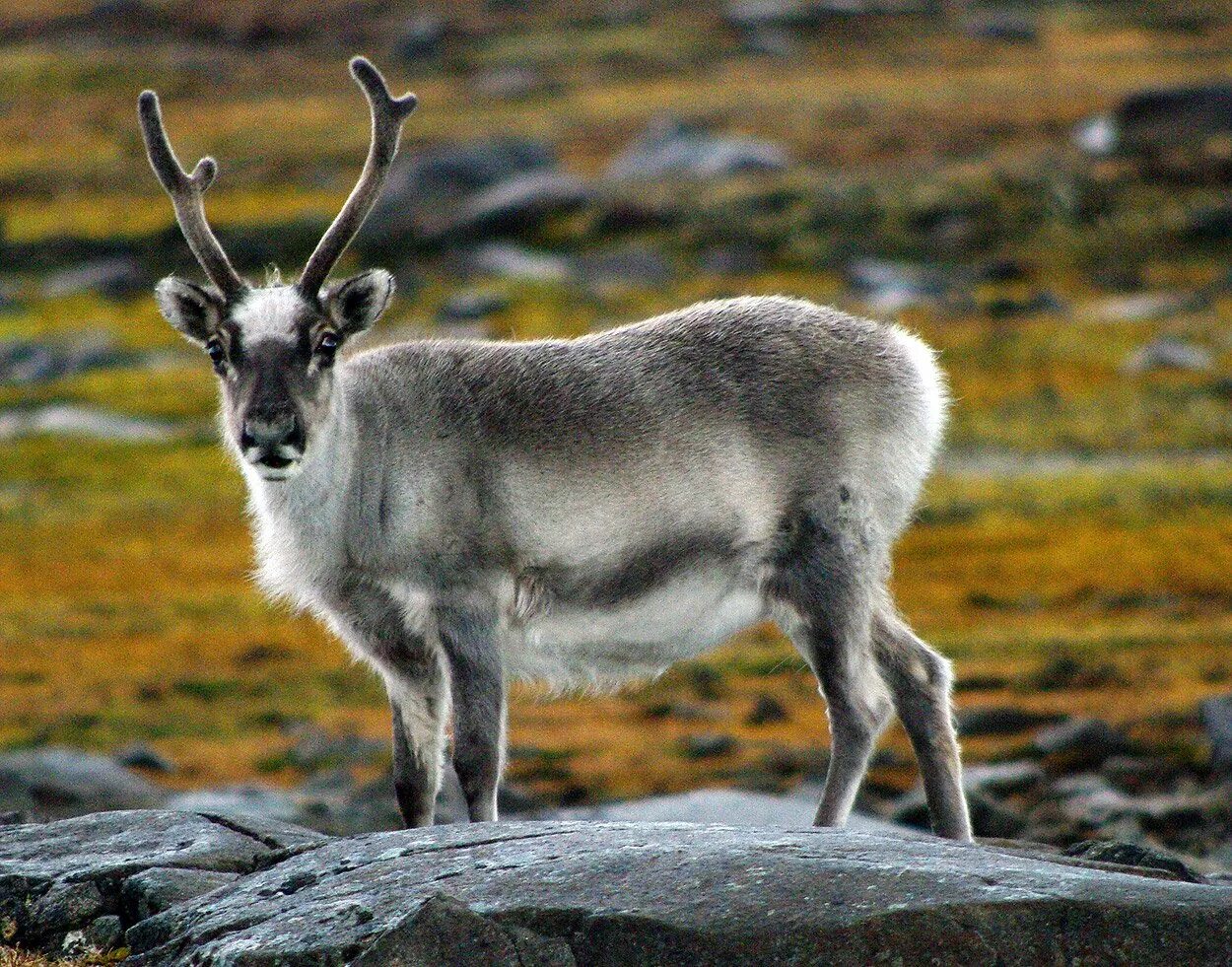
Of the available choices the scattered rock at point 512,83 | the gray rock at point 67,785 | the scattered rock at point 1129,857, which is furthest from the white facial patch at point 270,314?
the scattered rock at point 512,83

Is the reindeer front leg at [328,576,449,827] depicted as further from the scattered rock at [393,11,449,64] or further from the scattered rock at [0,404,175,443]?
the scattered rock at [393,11,449,64]

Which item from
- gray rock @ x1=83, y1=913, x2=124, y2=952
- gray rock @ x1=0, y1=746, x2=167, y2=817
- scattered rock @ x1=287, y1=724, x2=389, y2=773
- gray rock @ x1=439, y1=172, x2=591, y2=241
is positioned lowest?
gray rock @ x1=439, y1=172, x2=591, y2=241

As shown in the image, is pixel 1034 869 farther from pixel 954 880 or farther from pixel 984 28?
pixel 984 28

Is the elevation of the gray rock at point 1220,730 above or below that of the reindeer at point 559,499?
below

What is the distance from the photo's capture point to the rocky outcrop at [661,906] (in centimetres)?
938

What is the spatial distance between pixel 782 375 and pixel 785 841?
4272 millimetres

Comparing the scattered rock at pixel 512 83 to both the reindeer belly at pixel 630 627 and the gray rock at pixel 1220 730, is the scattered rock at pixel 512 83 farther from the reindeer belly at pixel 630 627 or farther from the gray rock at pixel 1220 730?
the reindeer belly at pixel 630 627

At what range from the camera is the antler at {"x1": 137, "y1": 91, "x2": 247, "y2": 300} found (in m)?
13.0

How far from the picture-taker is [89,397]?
73.4 m

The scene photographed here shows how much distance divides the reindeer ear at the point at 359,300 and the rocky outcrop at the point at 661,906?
360cm

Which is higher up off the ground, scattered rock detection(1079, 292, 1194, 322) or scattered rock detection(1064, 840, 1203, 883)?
scattered rock detection(1064, 840, 1203, 883)

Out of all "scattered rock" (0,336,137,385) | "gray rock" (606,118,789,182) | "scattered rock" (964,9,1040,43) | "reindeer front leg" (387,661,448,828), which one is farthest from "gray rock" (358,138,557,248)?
"reindeer front leg" (387,661,448,828)

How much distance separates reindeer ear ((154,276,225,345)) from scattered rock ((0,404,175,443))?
54239 millimetres

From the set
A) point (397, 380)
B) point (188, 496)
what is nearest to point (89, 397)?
point (188, 496)
